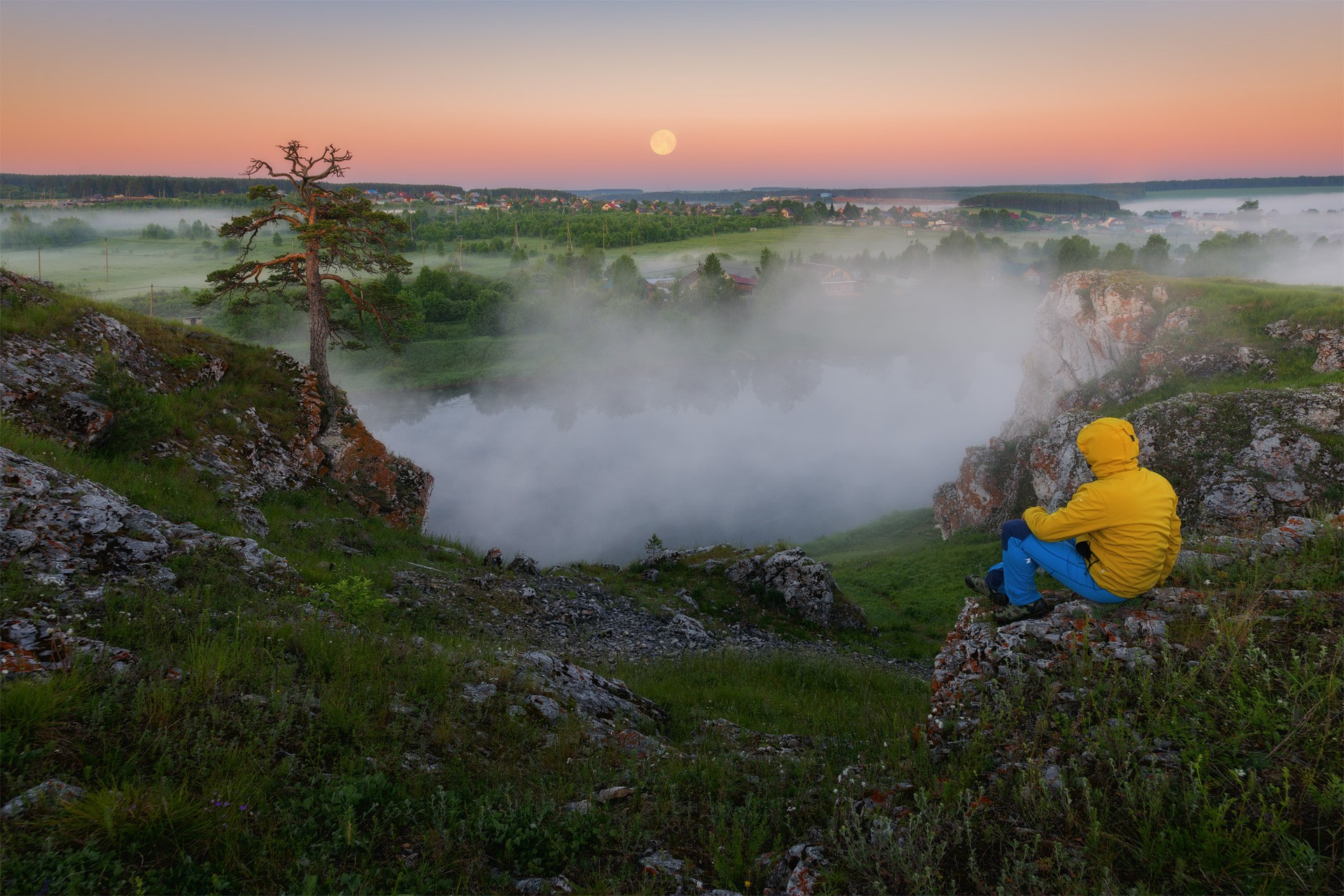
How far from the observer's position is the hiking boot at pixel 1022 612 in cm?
708

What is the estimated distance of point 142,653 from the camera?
18.4 feet

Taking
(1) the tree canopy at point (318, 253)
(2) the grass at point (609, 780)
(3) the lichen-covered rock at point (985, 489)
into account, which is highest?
(1) the tree canopy at point (318, 253)

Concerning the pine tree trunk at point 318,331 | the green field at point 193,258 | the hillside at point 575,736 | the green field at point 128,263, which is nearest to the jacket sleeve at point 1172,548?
the hillside at point 575,736

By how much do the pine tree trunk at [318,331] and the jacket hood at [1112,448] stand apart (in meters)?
21.5

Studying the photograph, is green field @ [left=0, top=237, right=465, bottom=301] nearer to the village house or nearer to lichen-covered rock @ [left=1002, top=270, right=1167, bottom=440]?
the village house

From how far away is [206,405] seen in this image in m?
16.8

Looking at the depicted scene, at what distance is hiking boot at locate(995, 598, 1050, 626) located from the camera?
708 centimetres

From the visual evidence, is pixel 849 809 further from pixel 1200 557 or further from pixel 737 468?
pixel 737 468

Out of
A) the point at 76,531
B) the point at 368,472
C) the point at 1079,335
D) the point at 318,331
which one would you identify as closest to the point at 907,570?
the point at 1079,335

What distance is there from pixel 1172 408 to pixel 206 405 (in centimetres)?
3660

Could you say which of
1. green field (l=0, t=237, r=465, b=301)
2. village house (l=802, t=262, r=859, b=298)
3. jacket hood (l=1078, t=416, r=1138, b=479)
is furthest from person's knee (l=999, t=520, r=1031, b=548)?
village house (l=802, t=262, r=859, b=298)

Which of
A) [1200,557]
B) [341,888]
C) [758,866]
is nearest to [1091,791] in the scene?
[758,866]

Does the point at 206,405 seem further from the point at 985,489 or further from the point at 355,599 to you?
the point at 985,489

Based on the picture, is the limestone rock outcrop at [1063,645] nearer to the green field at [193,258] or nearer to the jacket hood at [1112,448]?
the jacket hood at [1112,448]
